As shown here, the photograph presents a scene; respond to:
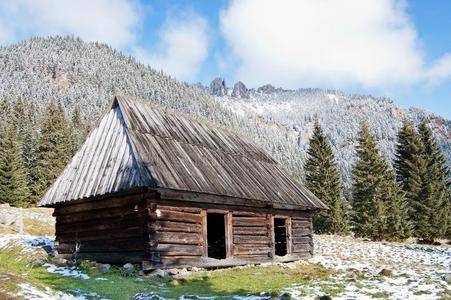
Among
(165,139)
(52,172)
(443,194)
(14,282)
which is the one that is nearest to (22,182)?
(52,172)

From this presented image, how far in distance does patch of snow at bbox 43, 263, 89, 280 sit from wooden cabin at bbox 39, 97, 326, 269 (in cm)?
158

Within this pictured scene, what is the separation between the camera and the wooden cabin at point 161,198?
1661cm

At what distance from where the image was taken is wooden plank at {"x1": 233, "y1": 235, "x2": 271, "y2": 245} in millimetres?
19641

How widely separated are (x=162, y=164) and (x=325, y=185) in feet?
104

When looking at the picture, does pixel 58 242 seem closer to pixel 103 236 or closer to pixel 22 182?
pixel 103 236

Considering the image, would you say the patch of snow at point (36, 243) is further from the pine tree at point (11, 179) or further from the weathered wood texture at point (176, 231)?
the pine tree at point (11, 179)

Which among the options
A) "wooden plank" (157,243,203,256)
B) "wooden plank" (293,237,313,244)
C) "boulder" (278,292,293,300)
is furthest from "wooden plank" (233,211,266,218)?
"boulder" (278,292,293,300)

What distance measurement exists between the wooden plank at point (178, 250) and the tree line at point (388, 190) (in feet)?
88.8

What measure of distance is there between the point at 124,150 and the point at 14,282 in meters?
9.35

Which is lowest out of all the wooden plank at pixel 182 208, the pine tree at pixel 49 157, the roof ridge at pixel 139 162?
the wooden plank at pixel 182 208

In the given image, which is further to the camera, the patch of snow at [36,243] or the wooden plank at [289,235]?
the wooden plank at [289,235]

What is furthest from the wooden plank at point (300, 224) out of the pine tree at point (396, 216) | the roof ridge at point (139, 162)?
the pine tree at point (396, 216)

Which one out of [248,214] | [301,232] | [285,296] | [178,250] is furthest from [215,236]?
[285,296]

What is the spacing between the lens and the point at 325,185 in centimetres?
4656
